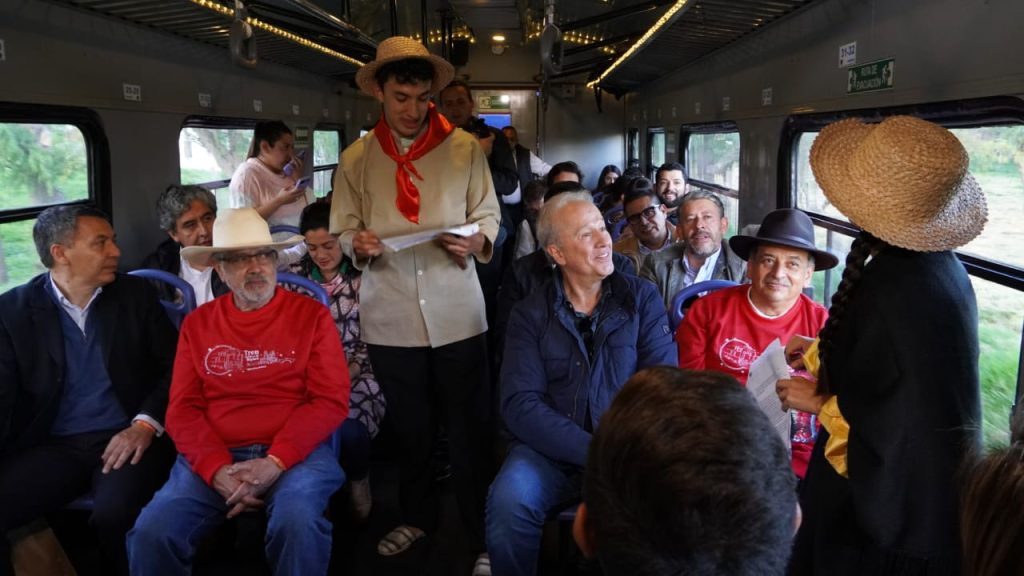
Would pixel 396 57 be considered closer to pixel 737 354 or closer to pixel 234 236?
pixel 234 236

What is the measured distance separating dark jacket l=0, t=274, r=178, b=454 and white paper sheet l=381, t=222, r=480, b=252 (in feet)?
3.57

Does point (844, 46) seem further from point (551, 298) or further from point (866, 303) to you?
point (866, 303)

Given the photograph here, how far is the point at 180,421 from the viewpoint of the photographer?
2736mm

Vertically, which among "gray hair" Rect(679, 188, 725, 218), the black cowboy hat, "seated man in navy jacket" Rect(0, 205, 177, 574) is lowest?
"seated man in navy jacket" Rect(0, 205, 177, 574)

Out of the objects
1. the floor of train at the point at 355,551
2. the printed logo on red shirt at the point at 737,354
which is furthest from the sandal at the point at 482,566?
the printed logo on red shirt at the point at 737,354

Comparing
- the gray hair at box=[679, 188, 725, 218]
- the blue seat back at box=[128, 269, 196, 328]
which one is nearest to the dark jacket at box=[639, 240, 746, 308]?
the gray hair at box=[679, 188, 725, 218]

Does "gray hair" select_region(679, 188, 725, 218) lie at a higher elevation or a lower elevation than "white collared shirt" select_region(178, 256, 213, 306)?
higher

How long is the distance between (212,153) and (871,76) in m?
5.08

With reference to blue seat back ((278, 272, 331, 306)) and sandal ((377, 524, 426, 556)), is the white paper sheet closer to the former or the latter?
blue seat back ((278, 272, 331, 306))

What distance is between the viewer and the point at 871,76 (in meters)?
3.28

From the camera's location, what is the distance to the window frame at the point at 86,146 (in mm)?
3838

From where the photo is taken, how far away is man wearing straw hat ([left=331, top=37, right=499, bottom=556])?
2928mm

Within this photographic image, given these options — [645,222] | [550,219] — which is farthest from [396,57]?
[645,222]

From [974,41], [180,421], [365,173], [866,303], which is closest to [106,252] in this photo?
[180,421]
